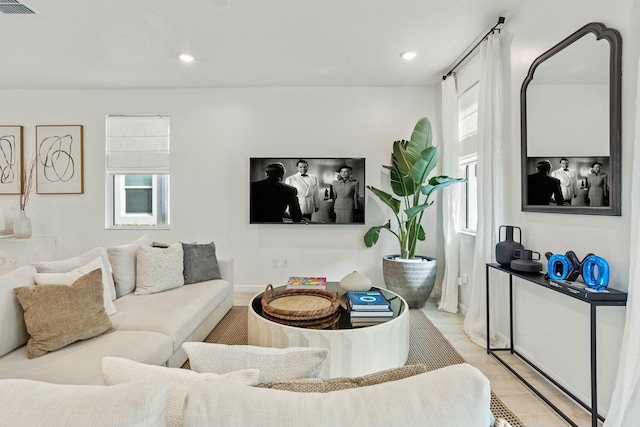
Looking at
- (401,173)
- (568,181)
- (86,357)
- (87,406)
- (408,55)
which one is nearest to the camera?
(87,406)

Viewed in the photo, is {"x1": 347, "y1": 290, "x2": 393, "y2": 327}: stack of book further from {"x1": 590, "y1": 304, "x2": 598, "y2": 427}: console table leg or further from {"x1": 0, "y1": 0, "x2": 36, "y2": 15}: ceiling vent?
{"x1": 0, "y1": 0, "x2": 36, "y2": 15}: ceiling vent

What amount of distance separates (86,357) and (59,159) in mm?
3786

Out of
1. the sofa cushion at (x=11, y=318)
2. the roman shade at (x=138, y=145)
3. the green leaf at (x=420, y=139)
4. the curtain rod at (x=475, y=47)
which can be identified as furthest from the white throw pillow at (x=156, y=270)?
the curtain rod at (x=475, y=47)

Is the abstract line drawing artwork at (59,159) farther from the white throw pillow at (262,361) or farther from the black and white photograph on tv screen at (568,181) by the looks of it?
the black and white photograph on tv screen at (568,181)

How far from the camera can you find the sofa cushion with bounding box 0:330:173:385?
1.42 m

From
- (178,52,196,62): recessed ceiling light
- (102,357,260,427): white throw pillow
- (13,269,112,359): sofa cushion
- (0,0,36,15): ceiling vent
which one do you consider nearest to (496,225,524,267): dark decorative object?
(102,357,260,427): white throw pillow

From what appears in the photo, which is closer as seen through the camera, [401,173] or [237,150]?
[401,173]

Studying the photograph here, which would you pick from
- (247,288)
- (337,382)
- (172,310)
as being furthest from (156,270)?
(337,382)

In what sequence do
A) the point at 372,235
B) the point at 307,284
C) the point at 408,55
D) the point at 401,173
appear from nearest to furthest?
the point at 307,284 < the point at 408,55 < the point at 401,173 < the point at 372,235

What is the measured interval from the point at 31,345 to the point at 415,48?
3.64m

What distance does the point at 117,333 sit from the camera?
1.88m

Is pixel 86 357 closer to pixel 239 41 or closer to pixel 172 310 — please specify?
pixel 172 310

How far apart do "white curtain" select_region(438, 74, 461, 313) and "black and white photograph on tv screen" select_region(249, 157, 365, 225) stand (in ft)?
3.36

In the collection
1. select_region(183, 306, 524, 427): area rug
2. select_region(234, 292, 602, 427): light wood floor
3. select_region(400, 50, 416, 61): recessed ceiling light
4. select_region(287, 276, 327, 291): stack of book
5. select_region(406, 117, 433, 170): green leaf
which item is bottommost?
select_region(234, 292, 602, 427): light wood floor
